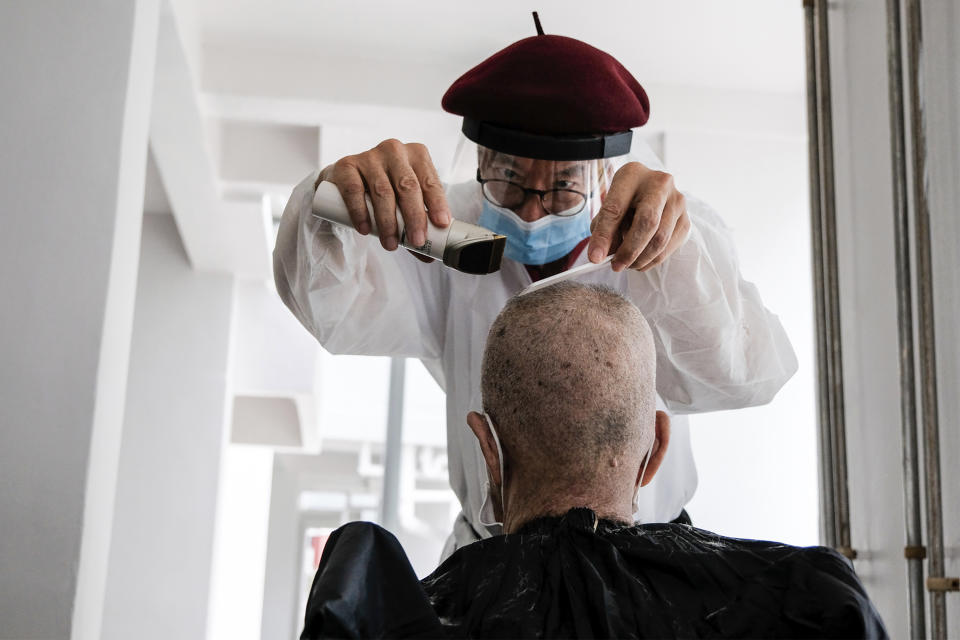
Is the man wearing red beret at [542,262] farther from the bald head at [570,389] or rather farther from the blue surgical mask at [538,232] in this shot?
the bald head at [570,389]

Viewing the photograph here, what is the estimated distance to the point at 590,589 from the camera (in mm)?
1061

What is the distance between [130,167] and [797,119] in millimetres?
3066

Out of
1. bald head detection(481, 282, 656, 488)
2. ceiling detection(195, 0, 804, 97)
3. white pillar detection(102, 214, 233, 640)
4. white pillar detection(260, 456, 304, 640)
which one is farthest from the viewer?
white pillar detection(260, 456, 304, 640)

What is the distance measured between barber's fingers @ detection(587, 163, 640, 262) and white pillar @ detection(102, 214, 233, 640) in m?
3.82

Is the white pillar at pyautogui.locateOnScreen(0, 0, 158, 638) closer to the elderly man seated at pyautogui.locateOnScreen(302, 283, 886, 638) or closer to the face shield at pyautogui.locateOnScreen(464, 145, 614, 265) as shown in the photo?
the face shield at pyautogui.locateOnScreen(464, 145, 614, 265)

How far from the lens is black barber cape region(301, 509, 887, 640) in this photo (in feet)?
3.21

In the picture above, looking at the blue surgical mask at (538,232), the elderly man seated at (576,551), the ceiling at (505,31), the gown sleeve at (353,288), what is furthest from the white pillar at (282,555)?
the elderly man seated at (576,551)

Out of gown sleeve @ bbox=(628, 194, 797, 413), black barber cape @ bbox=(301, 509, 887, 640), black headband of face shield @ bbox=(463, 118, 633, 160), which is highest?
black headband of face shield @ bbox=(463, 118, 633, 160)

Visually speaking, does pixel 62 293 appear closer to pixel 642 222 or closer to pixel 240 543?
pixel 642 222

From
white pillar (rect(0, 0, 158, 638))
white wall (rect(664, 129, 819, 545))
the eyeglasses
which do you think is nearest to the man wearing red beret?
the eyeglasses

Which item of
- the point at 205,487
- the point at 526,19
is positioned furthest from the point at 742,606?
the point at 205,487

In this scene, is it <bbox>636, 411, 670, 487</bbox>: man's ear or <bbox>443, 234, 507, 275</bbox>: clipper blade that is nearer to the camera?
<bbox>636, 411, 670, 487</bbox>: man's ear

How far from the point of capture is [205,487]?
4844mm

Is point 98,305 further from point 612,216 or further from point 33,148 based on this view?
point 612,216
